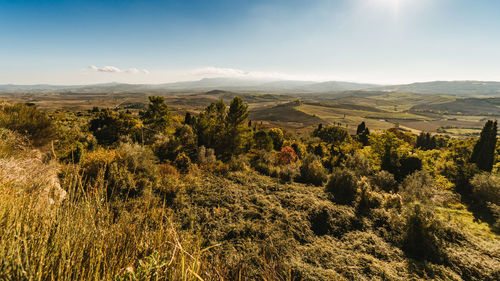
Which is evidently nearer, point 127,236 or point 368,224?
point 127,236

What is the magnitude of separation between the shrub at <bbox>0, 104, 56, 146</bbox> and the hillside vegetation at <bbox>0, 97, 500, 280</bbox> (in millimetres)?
55

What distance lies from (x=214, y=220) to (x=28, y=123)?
9685 millimetres

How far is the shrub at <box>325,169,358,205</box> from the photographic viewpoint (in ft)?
36.6

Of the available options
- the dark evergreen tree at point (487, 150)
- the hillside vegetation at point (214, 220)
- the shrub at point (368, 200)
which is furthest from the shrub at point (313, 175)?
the dark evergreen tree at point (487, 150)

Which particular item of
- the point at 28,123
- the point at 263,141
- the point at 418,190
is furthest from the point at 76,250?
the point at 263,141

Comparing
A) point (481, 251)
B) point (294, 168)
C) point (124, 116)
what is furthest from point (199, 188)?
point (124, 116)

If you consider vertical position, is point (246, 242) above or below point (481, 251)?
above

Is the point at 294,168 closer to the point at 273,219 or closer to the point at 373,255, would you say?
the point at 273,219

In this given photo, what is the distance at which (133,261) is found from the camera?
1.66 metres

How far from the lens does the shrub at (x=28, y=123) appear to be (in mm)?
8198

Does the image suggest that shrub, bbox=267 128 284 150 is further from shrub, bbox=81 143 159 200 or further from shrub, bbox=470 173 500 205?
shrub, bbox=81 143 159 200

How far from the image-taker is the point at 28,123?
898 cm

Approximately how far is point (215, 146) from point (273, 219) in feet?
50.7

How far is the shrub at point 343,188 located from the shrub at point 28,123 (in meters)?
15.4
